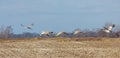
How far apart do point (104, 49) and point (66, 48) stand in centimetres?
317

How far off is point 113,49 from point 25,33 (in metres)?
29.9

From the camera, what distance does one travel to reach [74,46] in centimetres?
4175

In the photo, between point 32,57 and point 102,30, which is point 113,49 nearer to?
point 32,57

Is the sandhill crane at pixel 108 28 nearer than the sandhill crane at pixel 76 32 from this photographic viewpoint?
Yes

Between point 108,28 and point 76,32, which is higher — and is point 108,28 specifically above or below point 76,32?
above

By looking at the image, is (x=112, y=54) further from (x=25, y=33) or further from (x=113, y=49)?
(x=25, y=33)

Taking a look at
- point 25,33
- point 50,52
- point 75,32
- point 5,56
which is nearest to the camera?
point 5,56

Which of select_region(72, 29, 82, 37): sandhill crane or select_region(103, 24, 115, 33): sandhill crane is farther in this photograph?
select_region(72, 29, 82, 37): sandhill crane

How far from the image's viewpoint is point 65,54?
3619 cm

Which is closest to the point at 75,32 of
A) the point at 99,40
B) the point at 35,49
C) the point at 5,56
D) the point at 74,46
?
the point at 99,40

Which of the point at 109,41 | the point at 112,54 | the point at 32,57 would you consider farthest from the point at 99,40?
the point at 32,57

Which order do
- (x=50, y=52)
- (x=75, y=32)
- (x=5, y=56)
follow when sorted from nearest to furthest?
(x=5, y=56), (x=50, y=52), (x=75, y=32)

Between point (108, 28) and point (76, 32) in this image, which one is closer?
point (108, 28)

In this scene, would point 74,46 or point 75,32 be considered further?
point 75,32
